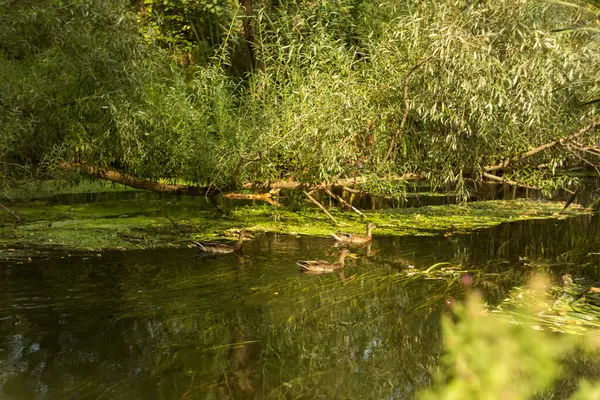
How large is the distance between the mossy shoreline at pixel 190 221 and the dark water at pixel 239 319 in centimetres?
77

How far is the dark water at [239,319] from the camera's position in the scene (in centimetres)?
475

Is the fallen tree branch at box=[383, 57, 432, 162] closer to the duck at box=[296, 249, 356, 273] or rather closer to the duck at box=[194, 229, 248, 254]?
the duck at box=[296, 249, 356, 273]

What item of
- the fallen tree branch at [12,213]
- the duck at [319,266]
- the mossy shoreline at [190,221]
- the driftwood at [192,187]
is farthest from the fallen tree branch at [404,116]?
the fallen tree branch at [12,213]

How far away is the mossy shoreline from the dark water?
2.54 feet

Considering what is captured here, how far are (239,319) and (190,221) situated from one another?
495cm

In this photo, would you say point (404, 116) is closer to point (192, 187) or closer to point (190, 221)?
point (192, 187)

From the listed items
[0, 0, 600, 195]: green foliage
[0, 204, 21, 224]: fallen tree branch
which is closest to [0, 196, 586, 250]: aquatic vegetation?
[0, 204, 21, 224]: fallen tree branch

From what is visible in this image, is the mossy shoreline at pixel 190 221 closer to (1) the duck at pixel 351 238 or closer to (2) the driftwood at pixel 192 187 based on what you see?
(2) the driftwood at pixel 192 187

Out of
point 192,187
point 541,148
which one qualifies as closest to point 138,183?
point 192,187

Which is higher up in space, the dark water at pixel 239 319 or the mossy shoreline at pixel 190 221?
the mossy shoreline at pixel 190 221

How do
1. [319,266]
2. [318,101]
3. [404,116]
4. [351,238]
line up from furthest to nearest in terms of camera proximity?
[318,101] < [404,116] < [351,238] < [319,266]

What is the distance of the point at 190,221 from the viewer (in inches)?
430

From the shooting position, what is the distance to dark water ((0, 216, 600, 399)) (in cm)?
475

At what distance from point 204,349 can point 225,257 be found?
3.21m
